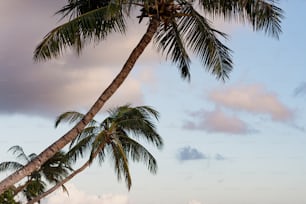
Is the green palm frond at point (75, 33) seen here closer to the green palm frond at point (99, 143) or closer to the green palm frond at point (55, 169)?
the green palm frond at point (99, 143)

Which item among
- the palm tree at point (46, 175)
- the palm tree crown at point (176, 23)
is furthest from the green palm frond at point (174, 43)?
the palm tree at point (46, 175)

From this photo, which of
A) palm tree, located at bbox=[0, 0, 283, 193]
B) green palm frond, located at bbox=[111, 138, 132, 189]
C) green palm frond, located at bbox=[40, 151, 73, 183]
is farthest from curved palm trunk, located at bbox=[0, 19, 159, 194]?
green palm frond, located at bbox=[40, 151, 73, 183]

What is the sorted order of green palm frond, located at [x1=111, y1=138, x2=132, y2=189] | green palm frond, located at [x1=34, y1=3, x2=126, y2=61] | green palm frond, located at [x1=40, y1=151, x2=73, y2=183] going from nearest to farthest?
green palm frond, located at [x1=34, y1=3, x2=126, y2=61] < green palm frond, located at [x1=111, y1=138, x2=132, y2=189] < green palm frond, located at [x1=40, y1=151, x2=73, y2=183]

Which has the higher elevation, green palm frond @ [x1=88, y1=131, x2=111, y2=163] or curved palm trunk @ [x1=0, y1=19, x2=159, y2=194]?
green palm frond @ [x1=88, y1=131, x2=111, y2=163]

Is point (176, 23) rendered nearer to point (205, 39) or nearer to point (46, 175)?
point (205, 39)

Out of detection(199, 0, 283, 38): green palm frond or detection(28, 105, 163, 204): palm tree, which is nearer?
detection(199, 0, 283, 38): green palm frond

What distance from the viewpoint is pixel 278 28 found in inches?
664

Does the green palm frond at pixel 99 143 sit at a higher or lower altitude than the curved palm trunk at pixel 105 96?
A: higher

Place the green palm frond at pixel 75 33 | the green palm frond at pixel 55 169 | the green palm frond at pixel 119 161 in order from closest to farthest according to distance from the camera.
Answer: the green palm frond at pixel 75 33 < the green palm frond at pixel 119 161 < the green palm frond at pixel 55 169

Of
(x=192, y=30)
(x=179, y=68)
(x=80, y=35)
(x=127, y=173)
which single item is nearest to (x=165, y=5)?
(x=192, y=30)

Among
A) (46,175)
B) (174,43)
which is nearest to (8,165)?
(46,175)

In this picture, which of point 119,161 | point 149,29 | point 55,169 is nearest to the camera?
point 149,29

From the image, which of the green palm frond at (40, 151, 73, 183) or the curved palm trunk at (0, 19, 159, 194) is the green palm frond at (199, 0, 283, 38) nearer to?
the curved palm trunk at (0, 19, 159, 194)

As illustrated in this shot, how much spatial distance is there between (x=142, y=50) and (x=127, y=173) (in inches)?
413
